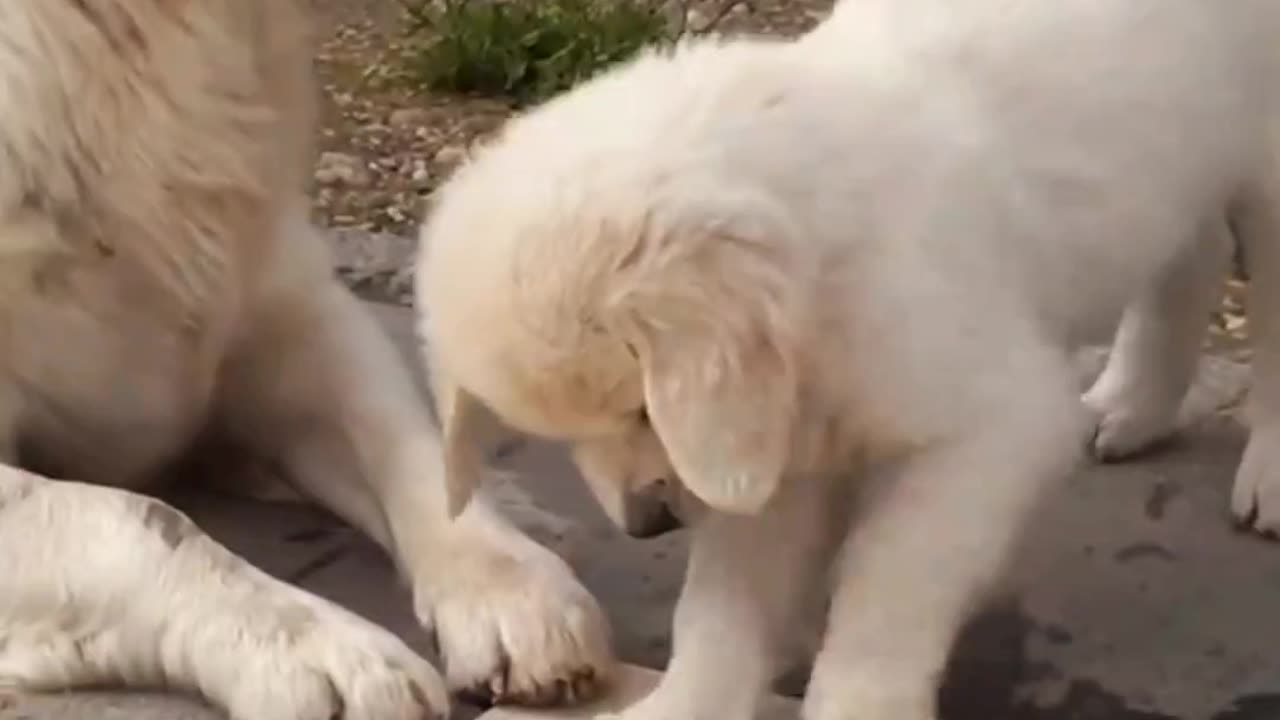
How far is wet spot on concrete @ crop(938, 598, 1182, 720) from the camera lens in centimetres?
205

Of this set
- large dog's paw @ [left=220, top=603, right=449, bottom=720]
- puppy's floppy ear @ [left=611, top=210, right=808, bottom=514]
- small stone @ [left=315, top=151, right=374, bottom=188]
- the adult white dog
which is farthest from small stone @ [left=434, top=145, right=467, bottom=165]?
puppy's floppy ear @ [left=611, top=210, right=808, bottom=514]

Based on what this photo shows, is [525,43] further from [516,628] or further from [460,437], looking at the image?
[460,437]

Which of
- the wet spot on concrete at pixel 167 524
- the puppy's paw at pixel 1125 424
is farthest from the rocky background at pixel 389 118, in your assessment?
the wet spot on concrete at pixel 167 524

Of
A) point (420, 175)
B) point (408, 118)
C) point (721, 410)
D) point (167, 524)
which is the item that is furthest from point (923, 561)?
point (408, 118)

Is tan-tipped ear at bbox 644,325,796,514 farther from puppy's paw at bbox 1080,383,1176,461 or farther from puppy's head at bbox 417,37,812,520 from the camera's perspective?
puppy's paw at bbox 1080,383,1176,461

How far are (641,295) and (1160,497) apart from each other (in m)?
1.16

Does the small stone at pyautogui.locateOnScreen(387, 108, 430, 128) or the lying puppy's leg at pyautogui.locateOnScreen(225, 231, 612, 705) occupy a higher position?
the lying puppy's leg at pyautogui.locateOnScreen(225, 231, 612, 705)

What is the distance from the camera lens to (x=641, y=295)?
1557 millimetres

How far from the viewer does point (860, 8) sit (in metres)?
2.12

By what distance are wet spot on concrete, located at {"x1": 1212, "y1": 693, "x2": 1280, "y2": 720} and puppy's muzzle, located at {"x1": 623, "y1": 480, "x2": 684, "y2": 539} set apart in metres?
0.60

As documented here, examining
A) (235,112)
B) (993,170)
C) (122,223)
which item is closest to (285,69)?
(235,112)

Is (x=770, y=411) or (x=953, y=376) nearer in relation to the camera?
A: (x=770, y=411)

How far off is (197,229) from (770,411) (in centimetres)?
85

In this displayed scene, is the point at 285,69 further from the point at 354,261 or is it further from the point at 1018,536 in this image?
the point at 354,261
